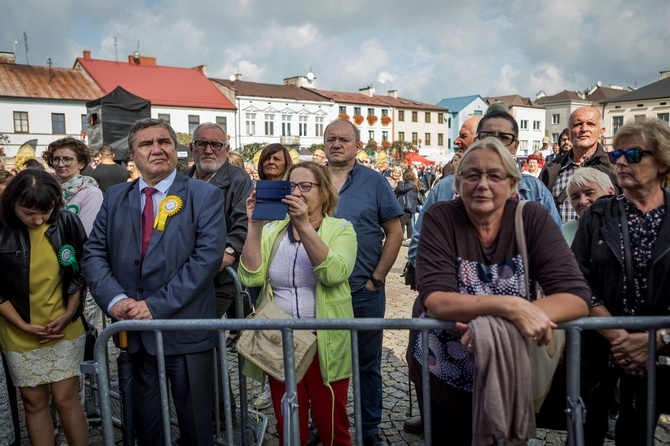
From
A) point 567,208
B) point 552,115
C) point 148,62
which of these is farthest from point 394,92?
point 567,208

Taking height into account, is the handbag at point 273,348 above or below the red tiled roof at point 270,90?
below

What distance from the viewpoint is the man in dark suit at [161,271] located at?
2.93 metres

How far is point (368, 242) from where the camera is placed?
3812 mm

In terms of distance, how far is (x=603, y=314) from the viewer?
260cm

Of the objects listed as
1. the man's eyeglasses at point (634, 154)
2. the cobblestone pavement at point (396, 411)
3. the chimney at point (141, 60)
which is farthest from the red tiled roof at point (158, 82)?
the man's eyeglasses at point (634, 154)

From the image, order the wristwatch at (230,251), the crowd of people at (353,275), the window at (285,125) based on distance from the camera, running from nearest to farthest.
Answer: the crowd of people at (353,275) < the wristwatch at (230,251) < the window at (285,125)

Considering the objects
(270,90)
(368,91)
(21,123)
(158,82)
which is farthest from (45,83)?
(368,91)

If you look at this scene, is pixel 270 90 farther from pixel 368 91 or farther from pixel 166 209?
pixel 166 209

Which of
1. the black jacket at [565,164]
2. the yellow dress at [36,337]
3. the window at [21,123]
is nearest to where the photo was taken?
the yellow dress at [36,337]

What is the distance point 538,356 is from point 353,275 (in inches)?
68.5

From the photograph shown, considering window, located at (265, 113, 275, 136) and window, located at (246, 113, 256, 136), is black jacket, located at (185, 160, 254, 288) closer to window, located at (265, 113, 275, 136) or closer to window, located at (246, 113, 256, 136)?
Answer: window, located at (246, 113, 256, 136)

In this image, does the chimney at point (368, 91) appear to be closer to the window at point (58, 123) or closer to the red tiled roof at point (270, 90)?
the red tiled roof at point (270, 90)

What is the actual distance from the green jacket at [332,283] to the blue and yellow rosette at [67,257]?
1122mm

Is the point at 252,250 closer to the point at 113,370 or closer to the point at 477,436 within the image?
the point at 477,436
